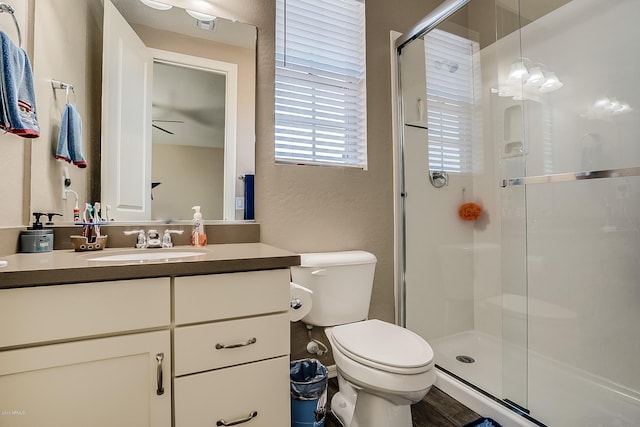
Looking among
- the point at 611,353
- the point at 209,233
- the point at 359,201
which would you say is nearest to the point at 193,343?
the point at 209,233

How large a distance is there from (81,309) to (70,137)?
0.81 meters

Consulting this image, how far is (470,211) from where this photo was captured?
2.19 meters

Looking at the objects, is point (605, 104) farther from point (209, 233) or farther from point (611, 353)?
point (209, 233)

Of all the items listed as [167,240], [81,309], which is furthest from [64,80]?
[81,309]

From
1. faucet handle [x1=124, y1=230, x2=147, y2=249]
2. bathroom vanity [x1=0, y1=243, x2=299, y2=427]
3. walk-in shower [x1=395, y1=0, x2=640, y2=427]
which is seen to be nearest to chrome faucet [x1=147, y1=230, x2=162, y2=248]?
faucet handle [x1=124, y1=230, x2=147, y2=249]

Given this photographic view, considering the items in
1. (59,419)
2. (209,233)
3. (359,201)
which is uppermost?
(359,201)

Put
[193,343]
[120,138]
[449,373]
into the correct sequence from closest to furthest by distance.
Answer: [193,343] → [120,138] → [449,373]

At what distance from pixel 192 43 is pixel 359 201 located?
122cm

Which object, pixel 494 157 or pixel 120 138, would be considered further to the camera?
pixel 494 157

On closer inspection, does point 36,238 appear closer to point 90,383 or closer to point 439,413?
point 90,383

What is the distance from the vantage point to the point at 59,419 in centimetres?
79

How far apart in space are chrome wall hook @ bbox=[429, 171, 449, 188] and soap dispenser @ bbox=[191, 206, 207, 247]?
1511 millimetres

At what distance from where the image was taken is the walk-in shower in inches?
60.8

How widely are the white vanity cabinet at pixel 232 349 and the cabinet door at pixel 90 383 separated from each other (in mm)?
56
